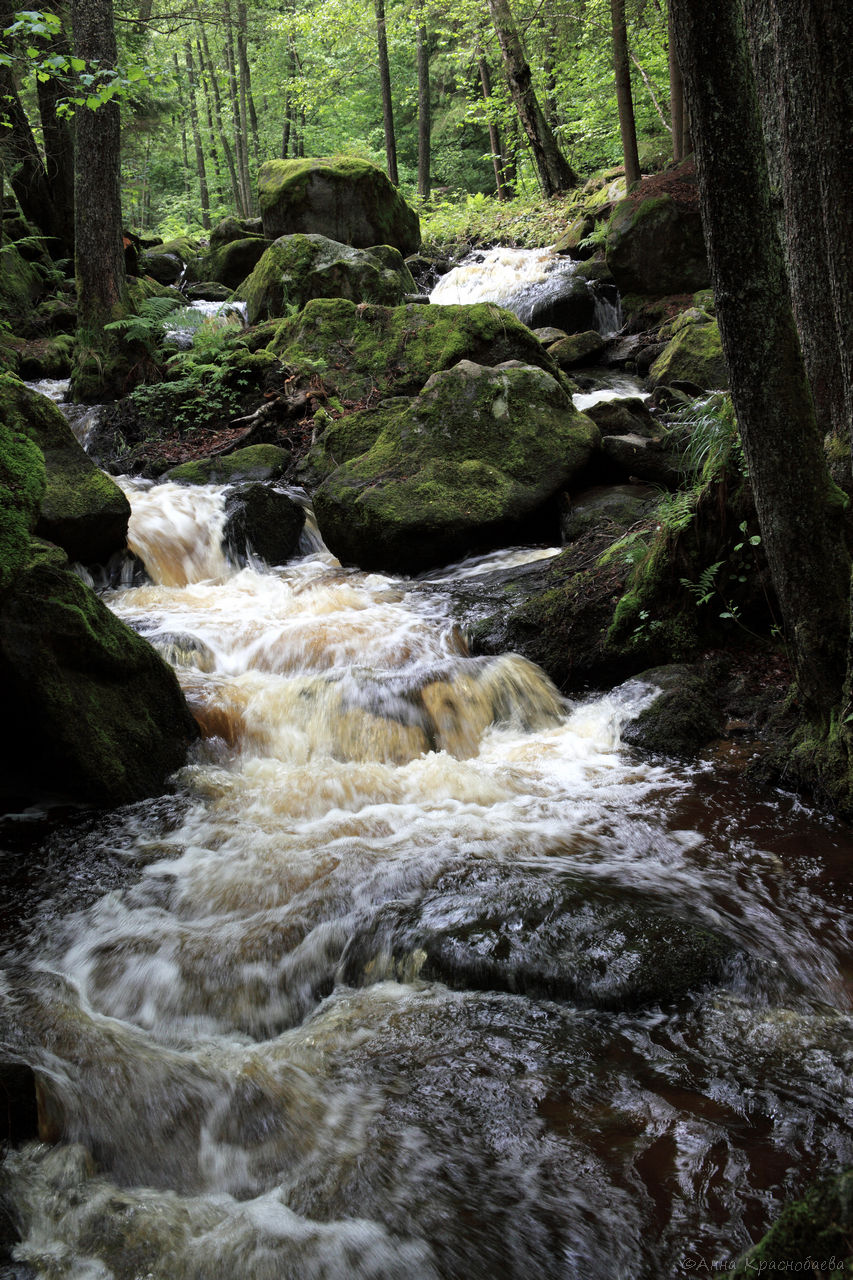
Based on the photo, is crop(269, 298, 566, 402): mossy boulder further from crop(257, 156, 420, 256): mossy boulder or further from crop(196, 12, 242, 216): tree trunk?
crop(196, 12, 242, 216): tree trunk

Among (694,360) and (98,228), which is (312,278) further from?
(694,360)

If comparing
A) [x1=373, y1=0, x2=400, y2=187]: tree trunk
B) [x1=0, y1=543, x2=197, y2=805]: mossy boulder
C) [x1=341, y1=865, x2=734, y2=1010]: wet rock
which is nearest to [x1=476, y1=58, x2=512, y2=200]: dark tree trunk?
[x1=373, y1=0, x2=400, y2=187]: tree trunk

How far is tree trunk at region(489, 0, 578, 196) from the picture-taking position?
687 inches

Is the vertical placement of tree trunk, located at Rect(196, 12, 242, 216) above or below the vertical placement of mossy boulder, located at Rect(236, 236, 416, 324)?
above

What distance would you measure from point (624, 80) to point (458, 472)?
41.1ft

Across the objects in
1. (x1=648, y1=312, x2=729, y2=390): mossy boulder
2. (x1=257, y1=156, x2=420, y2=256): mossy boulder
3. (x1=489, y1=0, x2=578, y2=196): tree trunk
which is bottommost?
(x1=648, y1=312, x2=729, y2=390): mossy boulder

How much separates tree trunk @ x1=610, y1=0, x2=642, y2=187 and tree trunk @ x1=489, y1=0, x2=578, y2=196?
2.38 meters

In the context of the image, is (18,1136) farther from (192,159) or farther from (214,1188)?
(192,159)

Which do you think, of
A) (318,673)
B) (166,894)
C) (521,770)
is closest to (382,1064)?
(166,894)

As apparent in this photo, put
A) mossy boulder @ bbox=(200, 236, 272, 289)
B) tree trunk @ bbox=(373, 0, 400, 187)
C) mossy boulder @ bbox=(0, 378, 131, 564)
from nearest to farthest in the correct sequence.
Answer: mossy boulder @ bbox=(0, 378, 131, 564)
mossy boulder @ bbox=(200, 236, 272, 289)
tree trunk @ bbox=(373, 0, 400, 187)

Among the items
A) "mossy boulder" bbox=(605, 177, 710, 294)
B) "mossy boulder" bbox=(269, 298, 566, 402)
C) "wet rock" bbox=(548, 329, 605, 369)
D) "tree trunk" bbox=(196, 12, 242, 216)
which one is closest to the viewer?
"mossy boulder" bbox=(269, 298, 566, 402)

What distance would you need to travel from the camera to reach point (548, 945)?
317cm

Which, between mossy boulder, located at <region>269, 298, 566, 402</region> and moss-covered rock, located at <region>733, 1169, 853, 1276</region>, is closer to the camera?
moss-covered rock, located at <region>733, 1169, 853, 1276</region>

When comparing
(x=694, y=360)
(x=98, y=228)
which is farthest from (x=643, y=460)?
(x=98, y=228)
